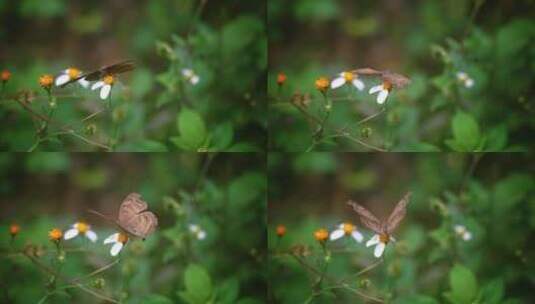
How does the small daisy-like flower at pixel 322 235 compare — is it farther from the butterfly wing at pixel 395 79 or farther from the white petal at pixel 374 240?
the butterfly wing at pixel 395 79

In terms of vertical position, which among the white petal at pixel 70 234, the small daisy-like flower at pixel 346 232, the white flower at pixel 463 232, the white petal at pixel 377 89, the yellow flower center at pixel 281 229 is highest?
the white petal at pixel 377 89

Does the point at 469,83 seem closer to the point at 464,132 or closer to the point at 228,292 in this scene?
the point at 464,132

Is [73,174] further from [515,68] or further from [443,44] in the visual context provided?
[515,68]

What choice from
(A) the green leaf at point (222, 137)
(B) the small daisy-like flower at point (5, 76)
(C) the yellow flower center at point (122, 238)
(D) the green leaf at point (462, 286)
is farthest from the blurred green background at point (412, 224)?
(B) the small daisy-like flower at point (5, 76)

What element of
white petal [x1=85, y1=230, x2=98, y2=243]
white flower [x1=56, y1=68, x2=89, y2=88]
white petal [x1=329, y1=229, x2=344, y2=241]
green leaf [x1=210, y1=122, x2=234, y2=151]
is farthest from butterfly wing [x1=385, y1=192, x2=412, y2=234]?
white flower [x1=56, y1=68, x2=89, y2=88]

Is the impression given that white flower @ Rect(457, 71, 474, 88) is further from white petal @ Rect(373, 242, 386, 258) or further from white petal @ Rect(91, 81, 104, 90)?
white petal @ Rect(91, 81, 104, 90)

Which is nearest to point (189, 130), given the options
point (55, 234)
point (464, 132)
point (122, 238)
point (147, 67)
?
point (147, 67)

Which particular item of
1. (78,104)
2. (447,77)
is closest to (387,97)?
(447,77)
